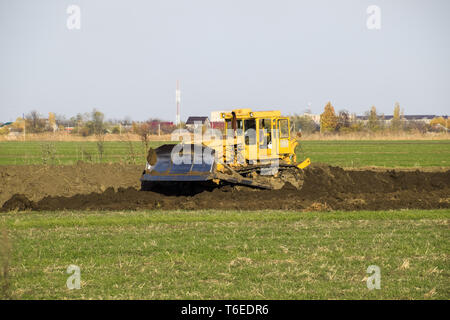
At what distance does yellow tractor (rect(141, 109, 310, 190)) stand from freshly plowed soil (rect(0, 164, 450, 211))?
65 centimetres

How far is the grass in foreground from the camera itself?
8969mm

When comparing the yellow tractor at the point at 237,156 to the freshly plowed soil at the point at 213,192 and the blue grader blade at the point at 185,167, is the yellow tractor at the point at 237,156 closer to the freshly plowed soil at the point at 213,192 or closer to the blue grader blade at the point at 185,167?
the blue grader blade at the point at 185,167

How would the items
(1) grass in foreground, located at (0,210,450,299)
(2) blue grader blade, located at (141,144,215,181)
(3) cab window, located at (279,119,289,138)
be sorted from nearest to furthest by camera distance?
(1) grass in foreground, located at (0,210,450,299), (2) blue grader blade, located at (141,144,215,181), (3) cab window, located at (279,119,289,138)

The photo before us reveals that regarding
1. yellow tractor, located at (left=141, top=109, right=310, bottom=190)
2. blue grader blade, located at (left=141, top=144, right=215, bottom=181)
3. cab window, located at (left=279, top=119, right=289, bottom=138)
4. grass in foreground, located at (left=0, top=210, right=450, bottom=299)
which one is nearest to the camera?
grass in foreground, located at (left=0, top=210, right=450, bottom=299)

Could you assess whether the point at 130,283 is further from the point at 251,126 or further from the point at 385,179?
the point at 385,179

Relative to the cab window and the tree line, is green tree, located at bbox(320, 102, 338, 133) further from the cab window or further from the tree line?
the cab window

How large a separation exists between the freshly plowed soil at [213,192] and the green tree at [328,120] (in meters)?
60.5

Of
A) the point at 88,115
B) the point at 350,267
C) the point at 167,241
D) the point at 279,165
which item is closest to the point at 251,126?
the point at 279,165

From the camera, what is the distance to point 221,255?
11.2m

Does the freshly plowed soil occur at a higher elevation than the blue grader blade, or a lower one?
lower

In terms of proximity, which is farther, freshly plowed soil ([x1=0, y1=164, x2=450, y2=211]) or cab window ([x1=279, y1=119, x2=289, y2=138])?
cab window ([x1=279, y1=119, x2=289, y2=138])

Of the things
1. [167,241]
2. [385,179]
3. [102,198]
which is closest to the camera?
[167,241]

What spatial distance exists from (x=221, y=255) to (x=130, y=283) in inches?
91.2

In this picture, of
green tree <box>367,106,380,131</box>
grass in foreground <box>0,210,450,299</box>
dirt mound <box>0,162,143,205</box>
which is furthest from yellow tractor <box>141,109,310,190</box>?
green tree <box>367,106,380,131</box>
